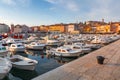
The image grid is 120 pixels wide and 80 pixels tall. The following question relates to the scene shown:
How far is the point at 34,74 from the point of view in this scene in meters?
→ 14.3

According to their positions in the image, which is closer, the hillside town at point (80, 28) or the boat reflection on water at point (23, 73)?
the boat reflection on water at point (23, 73)

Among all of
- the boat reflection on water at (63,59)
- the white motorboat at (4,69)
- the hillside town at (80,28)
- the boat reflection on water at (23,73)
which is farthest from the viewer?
the hillside town at (80,28)

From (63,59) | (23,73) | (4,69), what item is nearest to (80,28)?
(63,59)

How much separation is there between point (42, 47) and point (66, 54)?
1111 cm

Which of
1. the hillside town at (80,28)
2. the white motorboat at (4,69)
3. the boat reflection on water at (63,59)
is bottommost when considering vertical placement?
the boat reflection on water at (63,59)

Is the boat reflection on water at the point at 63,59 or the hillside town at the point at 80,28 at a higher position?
the hillside town at the point at 80,28

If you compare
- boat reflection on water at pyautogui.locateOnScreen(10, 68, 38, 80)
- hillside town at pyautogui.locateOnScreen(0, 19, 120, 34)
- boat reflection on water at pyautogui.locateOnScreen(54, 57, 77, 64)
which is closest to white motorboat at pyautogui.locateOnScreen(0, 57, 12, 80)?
boat reflection on water at pyautogui.locateOnScreen(10, 68, 38, 80)

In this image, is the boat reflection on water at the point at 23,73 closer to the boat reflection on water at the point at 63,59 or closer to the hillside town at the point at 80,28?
the boat reflection on water at the point at 63,59

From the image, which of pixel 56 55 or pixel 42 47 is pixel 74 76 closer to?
pixel 56 55

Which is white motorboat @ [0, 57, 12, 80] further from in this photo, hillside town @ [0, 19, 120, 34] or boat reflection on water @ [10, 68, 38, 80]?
hillside town @ [0, 19, 120, 34]

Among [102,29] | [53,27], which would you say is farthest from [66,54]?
[53,27]

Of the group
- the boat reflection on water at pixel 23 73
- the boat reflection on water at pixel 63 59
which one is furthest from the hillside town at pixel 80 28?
the boat reflection on water at pixel 23 73

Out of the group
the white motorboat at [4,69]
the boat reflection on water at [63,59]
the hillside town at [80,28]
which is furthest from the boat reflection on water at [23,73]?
the hillside town at [80,28]

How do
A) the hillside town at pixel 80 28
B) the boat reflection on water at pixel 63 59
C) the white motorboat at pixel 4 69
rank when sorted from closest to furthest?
the white motorboat at pixel 4 69, the boat reflection on water at pixel 63 59, the hillside town at pixel 80 28
